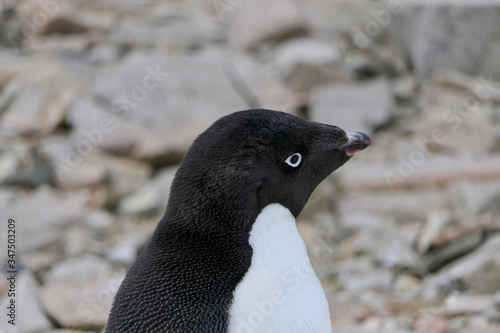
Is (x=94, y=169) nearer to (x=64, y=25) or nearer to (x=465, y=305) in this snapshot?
(x=465, y=305)

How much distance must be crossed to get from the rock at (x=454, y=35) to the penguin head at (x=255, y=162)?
5.43m

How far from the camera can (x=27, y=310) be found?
365 centimetres

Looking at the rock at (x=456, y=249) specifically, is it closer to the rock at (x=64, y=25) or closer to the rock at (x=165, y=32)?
the rock at (x=165, y=32)

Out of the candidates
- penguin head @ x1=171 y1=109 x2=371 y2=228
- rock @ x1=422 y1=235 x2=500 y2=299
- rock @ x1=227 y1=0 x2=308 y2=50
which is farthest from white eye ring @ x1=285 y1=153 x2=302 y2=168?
rock @ x1=227 y1=0 x2=308 y2=50

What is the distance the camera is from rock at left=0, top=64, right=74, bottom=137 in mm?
6777

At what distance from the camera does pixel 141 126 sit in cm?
644

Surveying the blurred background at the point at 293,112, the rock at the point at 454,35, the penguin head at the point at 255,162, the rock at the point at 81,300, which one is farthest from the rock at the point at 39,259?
the rock at the point at 454,35

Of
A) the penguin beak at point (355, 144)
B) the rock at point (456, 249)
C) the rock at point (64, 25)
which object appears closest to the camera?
the penguin beak at point (355, 144)

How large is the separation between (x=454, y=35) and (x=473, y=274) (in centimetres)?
420

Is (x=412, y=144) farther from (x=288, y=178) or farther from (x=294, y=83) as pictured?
(x=288, y=178)

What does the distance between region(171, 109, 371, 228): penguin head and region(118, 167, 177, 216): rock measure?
3386 mm

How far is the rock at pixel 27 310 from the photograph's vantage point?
351cm

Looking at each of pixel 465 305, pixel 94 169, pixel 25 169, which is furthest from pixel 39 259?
pixel 465 305

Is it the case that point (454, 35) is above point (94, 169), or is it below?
above
